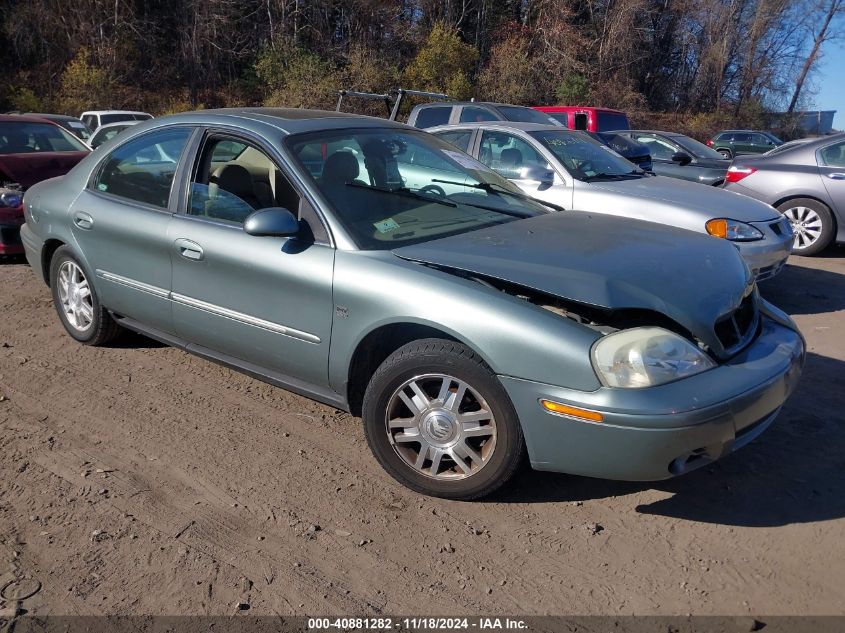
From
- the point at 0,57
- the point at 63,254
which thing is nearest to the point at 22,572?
the point at 63,254

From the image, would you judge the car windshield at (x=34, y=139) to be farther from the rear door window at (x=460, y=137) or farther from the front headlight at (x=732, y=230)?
the front headlight at (x=732, y=230)

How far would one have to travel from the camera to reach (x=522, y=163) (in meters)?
7.39

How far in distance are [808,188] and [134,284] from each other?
300 inches

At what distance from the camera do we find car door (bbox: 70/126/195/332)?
168 inches

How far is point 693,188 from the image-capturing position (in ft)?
23.3

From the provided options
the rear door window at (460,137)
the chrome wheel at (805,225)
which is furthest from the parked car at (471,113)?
the chrome wheel at (805,225)

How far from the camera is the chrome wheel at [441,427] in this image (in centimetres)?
315

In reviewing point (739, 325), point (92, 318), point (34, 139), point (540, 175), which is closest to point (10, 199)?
point (34, 139)

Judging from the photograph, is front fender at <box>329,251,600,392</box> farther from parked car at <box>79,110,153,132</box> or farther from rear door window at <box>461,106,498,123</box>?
parked car at <box>79,110,153,132</box>

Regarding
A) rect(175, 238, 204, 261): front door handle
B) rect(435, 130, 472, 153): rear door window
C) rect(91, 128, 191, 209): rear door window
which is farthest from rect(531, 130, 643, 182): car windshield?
rect(175, 238, 204, 261): front door handle

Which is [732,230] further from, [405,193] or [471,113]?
[471,113]

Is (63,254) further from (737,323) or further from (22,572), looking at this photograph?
(737,323)

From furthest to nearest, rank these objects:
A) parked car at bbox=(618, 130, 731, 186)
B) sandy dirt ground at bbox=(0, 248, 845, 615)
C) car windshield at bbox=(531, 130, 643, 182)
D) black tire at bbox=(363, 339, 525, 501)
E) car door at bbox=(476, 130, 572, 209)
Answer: parked car at bbox=(618, 130, 731, 186) < car windshield at bbox=(531, 130, 643, 182) < car door at bbox=(476, 130, 572, 209) < black tire at bbox=(363, 339, 525, 501) < sandy dirt ground at bbox=(0, 248, 845, 615)

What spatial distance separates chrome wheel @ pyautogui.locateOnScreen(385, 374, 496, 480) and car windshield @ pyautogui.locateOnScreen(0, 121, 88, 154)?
7.32 m
